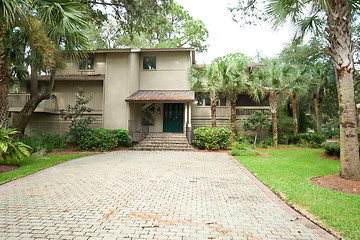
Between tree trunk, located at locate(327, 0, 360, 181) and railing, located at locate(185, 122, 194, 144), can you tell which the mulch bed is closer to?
tree trunk, located at locate(327, 0, 360, 181)

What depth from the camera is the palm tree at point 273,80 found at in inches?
578

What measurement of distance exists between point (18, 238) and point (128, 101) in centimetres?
1282

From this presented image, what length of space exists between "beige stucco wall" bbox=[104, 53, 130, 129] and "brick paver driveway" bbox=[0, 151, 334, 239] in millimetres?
9351

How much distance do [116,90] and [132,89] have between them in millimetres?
1225

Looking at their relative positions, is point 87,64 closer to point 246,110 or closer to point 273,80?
point 246,110

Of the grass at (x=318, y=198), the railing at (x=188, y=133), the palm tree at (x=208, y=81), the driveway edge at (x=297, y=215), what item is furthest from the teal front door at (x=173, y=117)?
the driveway edge at (x=297, y=215)

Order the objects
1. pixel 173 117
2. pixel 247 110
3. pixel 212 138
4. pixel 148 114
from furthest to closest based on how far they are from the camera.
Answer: pixel 148 114 → pixel 173 117 → pixel 247 110 → pixel 212 138

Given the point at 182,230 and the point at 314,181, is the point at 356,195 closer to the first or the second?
the point at 314,181

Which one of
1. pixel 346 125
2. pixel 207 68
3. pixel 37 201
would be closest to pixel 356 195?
pixel 346 125

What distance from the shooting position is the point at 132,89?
16375 millimetres

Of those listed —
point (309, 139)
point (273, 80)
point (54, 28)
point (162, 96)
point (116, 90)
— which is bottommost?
point (309, 139)

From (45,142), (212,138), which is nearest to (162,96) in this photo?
(212,138)

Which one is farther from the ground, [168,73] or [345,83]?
[168,73]

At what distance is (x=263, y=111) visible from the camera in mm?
17281
